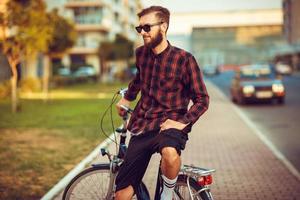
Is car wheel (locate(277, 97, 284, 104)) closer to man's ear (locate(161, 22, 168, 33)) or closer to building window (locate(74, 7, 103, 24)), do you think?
man's ear (locate(161, 22, 168, 33))

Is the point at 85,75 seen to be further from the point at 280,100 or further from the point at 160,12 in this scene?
the point at 160,12

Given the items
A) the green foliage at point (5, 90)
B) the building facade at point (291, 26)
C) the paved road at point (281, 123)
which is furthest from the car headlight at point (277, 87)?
the building facade at point (291, 26)

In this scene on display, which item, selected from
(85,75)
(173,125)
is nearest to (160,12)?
(173,125)

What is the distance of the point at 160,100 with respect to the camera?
10.6 feet

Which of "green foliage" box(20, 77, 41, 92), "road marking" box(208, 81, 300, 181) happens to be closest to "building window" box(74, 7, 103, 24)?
"green foliage" box(20, 77, 41, 92)

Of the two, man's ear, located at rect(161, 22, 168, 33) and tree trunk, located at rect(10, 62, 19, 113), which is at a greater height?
man's ear, located at rect(161, 22, 168, 33)

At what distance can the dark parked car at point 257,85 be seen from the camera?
18125mm

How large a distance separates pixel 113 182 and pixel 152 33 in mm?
1219

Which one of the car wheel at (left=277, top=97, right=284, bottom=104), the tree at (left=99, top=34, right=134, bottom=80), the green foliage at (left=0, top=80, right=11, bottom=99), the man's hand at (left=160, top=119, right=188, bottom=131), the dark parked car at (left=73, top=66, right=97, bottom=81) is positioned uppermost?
the man's hand at (left=160, top=119, right=188, bottom=131)

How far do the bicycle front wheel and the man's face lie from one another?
1.04 meters

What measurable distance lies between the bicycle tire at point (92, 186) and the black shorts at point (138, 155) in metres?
0.28

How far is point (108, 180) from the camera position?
12.1 ft

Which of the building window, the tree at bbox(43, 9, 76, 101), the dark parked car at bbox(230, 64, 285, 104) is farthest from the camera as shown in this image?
the building window

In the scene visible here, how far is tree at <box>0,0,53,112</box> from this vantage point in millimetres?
15733
